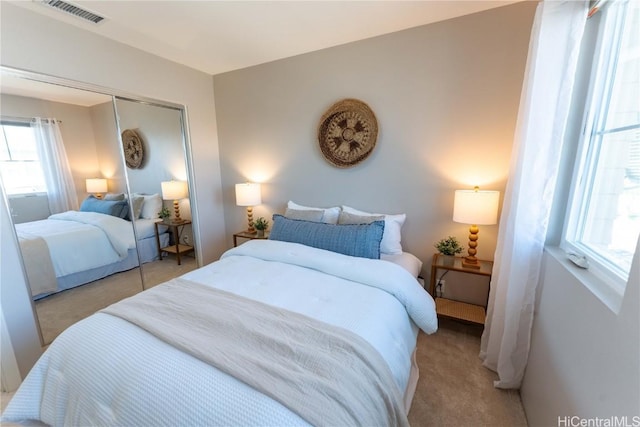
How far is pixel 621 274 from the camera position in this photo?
914 mm

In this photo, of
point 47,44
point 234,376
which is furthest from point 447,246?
point 47,44

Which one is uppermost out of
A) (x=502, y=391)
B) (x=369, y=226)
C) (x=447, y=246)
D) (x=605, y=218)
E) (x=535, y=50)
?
(x=535, y=50)

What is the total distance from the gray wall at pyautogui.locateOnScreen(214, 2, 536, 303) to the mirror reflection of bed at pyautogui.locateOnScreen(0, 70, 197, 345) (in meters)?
1.02

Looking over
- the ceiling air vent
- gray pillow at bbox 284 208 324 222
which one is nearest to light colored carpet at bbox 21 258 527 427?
gray pillow at bbox 284 208 324 222

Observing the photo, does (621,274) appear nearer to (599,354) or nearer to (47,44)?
(599,354)

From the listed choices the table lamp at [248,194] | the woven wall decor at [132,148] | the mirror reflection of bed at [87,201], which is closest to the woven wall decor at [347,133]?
the table lamp at [248,194]

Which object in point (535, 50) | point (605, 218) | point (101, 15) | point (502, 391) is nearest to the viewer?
point (605, 218)

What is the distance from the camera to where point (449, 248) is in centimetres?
207

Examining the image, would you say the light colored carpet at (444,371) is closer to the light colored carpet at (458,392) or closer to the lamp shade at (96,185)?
the light colored carpet at (458,392)

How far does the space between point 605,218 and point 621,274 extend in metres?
0.31

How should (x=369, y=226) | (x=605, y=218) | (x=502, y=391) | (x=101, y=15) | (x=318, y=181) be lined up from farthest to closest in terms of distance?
(x=318, y=181), (x=369, y=226), (x=101, y=15), (x=502, y=391), (x=605, y=218)

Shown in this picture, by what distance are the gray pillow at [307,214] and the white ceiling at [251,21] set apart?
5.01 feet

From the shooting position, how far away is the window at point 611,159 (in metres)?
Answer: 0.95

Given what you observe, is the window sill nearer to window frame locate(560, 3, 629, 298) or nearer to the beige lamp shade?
Result: window frame locate(560, 3, 629, 298)
